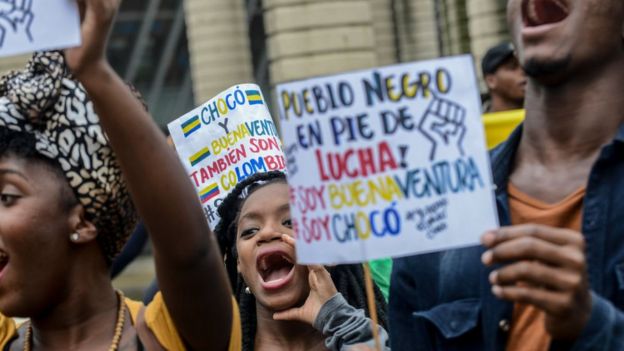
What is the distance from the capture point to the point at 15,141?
353 cm

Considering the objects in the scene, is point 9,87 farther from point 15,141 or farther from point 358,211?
point 358,211

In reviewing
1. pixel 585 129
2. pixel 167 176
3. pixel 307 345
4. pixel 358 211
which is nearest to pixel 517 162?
pixel 585 129

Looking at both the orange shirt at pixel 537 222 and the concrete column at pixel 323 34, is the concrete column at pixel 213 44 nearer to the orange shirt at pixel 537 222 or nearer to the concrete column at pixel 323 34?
the concrete column at pixel 323 34

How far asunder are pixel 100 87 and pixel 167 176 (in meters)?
0.24

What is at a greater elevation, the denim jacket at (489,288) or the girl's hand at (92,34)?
the girl's hand at (92,34)

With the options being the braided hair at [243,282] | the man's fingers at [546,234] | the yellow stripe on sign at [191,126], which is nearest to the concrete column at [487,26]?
the yellow stripe on sign at [191,126]

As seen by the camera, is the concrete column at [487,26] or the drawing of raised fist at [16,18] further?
the concrete column at [487,26]

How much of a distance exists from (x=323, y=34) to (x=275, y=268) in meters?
13.8

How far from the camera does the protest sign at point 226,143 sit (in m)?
5.12

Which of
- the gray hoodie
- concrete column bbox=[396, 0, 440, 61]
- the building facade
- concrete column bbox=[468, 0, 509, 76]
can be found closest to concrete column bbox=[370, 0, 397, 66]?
the building facade

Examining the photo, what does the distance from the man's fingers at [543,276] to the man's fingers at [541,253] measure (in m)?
0.01

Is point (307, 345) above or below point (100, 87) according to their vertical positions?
below

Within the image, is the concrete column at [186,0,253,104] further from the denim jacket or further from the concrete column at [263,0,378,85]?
the denim jacket

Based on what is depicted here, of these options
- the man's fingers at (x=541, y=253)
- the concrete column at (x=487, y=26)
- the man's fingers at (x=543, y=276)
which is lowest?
the concrete column at (x=487, y=26)
